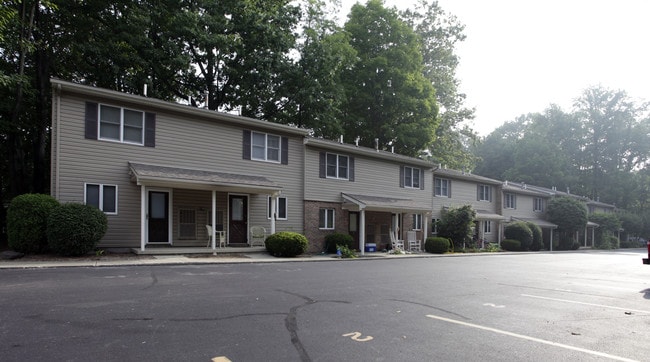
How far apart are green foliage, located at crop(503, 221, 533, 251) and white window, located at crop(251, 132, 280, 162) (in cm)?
2276

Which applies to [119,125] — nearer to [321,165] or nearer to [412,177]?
[321,165]

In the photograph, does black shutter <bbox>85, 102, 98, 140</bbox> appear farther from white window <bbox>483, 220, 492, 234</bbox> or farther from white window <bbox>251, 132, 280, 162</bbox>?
white window <bbox>483, 220, 492, 234</bbox>

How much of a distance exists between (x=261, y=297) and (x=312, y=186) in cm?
1438

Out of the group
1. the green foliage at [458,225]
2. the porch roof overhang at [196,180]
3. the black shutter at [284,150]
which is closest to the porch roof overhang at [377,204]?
the green foliage at [458,225]

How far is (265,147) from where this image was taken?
66.1ft

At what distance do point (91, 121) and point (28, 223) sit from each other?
4.12 m

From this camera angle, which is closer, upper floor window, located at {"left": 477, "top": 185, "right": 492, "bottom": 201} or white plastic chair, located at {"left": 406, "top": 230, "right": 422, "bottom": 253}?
white plastic chair, located at {"left": 406, "top": 230, "right": 422, "bottom": 253}

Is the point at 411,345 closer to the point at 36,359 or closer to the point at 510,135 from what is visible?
the point at 36,359

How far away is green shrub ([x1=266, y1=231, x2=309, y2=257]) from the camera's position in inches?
683

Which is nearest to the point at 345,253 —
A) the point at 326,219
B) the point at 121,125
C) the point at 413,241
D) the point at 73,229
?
the point at 326,219

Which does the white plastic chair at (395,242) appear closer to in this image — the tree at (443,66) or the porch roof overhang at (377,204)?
the porch roof overhang at (377,204)

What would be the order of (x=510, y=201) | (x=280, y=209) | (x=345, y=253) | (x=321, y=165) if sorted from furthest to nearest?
(x=510, y=201)
(x=321, y=165)
(x=280, y=209)
(x=345, y=253)

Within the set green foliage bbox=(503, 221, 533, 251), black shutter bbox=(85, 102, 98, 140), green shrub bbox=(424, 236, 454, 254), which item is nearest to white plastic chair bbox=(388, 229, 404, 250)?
green shrub bbox=(424, 236, 454, 254)

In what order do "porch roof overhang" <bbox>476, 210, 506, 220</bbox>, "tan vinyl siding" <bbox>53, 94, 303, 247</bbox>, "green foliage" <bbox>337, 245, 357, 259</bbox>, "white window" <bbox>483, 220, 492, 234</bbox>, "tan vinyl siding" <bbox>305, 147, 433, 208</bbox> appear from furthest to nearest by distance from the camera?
"white window" <bbox>483, 220, 492, 234</bbox>, "porch roof overhang" <bbox>476, 210, 506, 220</bbox>, "tan vinyl siding" <bbox>305, 147, 433, 208</bbox>, "green foliage" <bbox>337, 245, 357, 259</bbox>, "tan vinyl siding" <bbox>53, 94, 303, 247</bbox>
